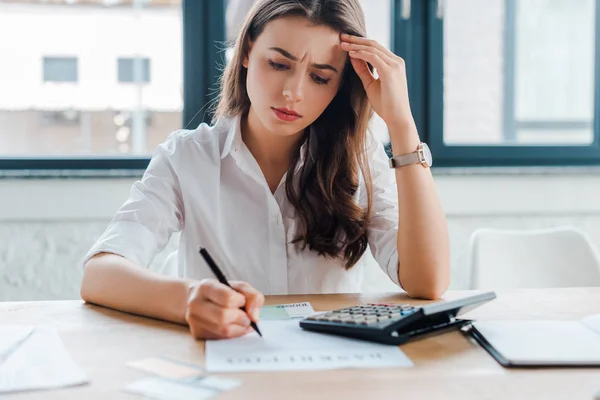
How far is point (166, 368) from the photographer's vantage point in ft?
2.85

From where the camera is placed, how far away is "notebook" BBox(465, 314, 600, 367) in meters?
0.89

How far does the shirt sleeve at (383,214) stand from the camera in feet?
4.98

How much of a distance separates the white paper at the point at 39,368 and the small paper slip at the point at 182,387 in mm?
76

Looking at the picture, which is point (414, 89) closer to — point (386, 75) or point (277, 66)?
point (386, 75)

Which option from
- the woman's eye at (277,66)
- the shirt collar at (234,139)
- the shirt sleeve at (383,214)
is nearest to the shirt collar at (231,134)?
the shirt collar at (234,139)

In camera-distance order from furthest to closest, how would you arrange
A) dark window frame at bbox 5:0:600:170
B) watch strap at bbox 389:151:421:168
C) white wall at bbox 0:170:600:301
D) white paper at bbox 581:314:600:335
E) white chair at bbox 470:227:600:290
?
dark window frame at bbox 5:0:600:170, white wall at bbox 0:170:600:301, white chair at bbox 470:227:600:290, watch strap at bbox 389:151:421:168, white paper at bbox 581:314:600:335

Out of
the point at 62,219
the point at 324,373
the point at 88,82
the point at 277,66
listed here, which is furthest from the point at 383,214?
the point at 88,82

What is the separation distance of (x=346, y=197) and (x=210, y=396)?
2.97ft

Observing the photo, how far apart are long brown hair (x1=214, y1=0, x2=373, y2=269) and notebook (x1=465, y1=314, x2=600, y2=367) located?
1.71 ft


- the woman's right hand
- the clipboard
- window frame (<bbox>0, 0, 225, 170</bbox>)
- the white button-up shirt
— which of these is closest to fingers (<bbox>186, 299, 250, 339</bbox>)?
the woman's right hand

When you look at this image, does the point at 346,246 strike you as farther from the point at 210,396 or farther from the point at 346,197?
the point at 210,396

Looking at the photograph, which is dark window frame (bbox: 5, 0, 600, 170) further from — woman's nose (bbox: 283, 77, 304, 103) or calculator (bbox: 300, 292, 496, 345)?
calculator (bbox: 300, 292, 496, 345)

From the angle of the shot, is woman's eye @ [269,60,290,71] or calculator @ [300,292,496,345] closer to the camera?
calculator @ [300,292,496,345]

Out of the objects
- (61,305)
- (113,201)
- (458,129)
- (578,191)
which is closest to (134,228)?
(61,305)
